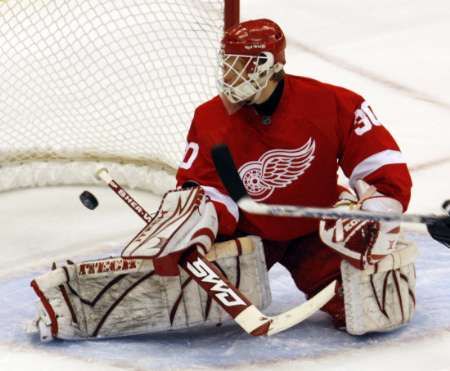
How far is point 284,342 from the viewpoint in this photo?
3004mm

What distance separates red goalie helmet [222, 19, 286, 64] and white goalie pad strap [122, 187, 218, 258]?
328 mm

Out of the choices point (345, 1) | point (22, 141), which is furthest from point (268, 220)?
point (345, 1)

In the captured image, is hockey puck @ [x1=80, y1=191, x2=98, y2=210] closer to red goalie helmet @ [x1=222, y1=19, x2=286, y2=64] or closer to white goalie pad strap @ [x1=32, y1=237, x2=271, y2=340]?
white goalie pad strap @ [x1=32, y1=237, x2=271, y2=340]

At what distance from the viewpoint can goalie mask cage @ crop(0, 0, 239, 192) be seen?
430 centimetres

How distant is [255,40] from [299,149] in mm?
262

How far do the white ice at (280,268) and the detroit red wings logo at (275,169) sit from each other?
329 millimetres

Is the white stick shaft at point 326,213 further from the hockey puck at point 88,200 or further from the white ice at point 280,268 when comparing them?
the hockey puck at point 88,200

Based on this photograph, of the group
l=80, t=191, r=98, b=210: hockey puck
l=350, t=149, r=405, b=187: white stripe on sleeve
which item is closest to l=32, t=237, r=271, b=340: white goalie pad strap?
l=350, t=149, r=405, b=187: white stripe on sleeve

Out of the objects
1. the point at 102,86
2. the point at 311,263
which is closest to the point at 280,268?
the point at 311,263

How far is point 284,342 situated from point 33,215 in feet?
4.36

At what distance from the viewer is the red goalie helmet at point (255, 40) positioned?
2930 millimetres

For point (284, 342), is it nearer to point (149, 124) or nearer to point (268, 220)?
point (268, 220)

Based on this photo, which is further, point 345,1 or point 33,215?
point 345,1

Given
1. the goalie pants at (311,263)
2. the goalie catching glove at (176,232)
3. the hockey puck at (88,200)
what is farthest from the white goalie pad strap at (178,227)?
the hockey puck at (88,200)
